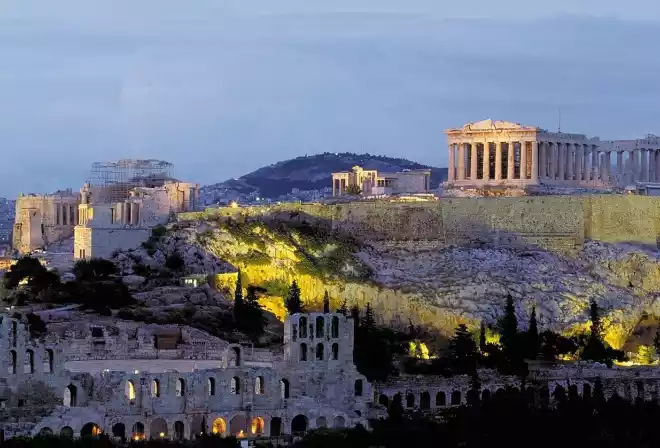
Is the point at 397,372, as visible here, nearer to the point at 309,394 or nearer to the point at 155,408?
the point at 309,394

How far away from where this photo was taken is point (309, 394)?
47.0m

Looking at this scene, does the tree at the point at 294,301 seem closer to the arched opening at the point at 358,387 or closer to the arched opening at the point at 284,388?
the arched opening at the point at 358,387

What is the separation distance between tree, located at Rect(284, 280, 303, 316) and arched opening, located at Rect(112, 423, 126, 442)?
13525 mm

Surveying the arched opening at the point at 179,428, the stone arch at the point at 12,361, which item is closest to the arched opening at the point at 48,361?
the stone arch at the point at 12,361

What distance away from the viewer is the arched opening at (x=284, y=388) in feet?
153

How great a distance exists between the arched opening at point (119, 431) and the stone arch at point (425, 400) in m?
10.5

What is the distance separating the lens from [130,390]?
4509 centimetres

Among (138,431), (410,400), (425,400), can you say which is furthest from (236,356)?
(425,400)

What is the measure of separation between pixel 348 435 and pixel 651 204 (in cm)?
3700

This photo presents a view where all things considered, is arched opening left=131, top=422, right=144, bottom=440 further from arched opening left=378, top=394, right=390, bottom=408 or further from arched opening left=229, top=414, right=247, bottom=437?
arched opening left=378, top=394, right=390, bottom=408

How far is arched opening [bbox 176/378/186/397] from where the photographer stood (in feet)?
149

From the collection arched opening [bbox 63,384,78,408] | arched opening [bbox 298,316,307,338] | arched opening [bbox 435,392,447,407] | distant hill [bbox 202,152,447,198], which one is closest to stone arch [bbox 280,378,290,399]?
arched opening [bbox 298,316,307,338]

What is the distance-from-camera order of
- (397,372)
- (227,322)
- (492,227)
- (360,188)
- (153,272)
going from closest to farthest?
(397,372), (227,322), (153,272), (492,227), (360,188)

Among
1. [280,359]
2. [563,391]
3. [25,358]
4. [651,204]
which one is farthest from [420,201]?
[25,358]
